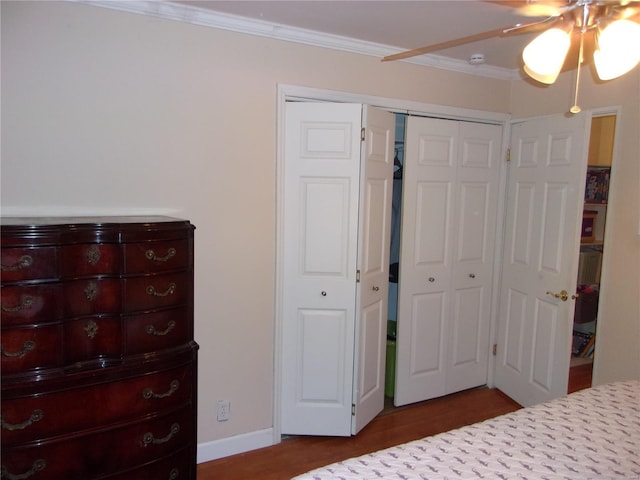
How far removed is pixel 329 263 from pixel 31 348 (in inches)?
61.5

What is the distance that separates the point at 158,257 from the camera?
2012 millimetres

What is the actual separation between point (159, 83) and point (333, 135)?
3.21 ft

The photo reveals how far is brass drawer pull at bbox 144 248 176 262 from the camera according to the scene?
6.49 ft

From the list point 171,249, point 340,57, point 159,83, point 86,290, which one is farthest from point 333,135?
point 86,290

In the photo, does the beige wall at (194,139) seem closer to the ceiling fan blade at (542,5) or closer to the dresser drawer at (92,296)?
the dresser drawer at (92,296)

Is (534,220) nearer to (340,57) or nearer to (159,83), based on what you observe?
(340,57)

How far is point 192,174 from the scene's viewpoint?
2449 mm

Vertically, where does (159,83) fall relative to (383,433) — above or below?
above

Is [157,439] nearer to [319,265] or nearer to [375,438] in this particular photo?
[319,265]

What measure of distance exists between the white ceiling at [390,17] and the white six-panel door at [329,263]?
17.0 inches

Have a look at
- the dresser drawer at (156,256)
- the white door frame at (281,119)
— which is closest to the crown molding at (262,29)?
the white door frame at (281,119)

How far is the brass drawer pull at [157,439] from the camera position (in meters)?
2.04

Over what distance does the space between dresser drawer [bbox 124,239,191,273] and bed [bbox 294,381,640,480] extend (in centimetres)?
107

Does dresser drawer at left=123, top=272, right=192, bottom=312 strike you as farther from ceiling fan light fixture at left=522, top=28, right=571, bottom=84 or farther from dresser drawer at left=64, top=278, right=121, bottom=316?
ceiling fan light fixture at left=522, top=28, right=571, bottom=84
